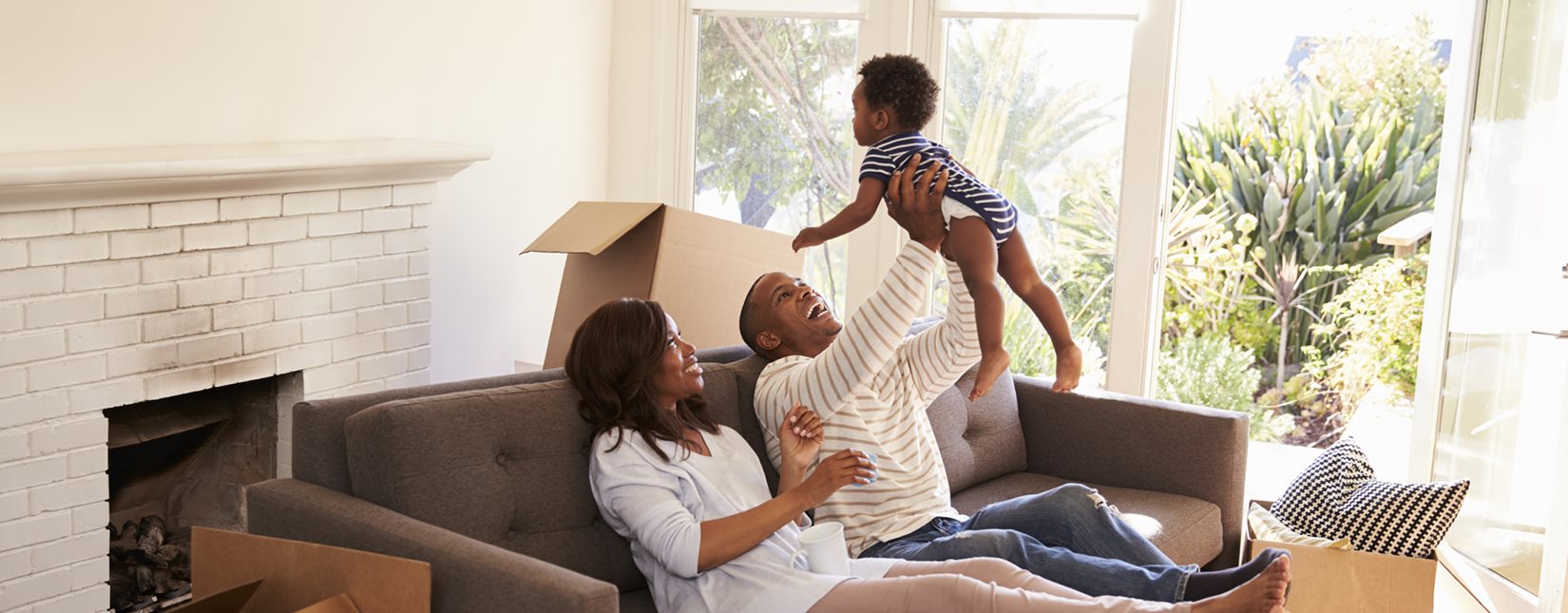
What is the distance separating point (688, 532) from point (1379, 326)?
14.2 ft

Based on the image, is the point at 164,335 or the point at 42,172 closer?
the point at 42,172

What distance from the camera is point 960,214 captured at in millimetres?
2328

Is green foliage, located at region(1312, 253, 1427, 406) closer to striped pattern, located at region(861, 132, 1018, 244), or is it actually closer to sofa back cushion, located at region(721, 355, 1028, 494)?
sofa back cushion, located at region(721, 355, 1028, 494)

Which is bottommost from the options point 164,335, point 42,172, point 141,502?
point 141,502

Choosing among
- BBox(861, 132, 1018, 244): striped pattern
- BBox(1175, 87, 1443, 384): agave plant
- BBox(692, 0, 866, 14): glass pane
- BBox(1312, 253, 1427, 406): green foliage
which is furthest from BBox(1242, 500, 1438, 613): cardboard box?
BBox(1175, 87, 1443, 384): agave plant

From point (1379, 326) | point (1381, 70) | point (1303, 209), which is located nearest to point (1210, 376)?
point (1379, 326)

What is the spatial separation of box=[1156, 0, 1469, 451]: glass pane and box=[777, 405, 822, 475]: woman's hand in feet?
11.8

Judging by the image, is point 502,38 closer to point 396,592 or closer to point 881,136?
point 881,136

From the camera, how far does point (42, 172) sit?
99.7 inches

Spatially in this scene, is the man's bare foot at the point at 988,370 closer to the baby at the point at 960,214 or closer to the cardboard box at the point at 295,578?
the baby at the point at 960,214

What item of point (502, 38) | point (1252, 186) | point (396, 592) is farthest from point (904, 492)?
point (1252, 186)

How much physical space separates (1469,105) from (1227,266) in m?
2.24

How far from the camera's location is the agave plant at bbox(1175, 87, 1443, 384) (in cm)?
561

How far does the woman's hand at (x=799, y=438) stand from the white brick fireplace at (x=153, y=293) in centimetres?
142
